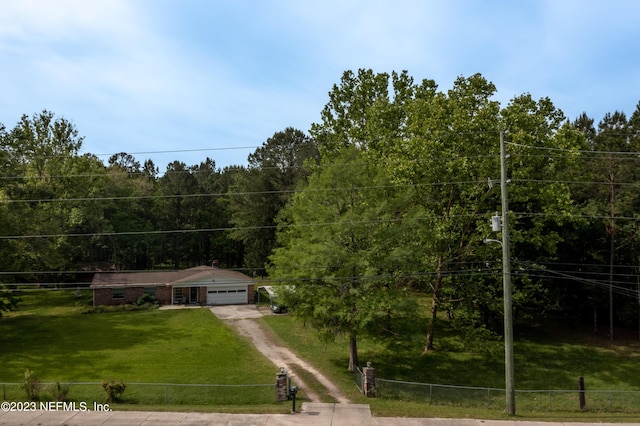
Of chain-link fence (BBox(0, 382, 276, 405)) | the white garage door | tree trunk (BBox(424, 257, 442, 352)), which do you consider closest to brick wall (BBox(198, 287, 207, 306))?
the white garage door

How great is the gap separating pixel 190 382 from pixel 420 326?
1782 cm

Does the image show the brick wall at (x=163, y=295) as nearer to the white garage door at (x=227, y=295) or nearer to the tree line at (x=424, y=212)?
the white garage door at (x=227, y=295)

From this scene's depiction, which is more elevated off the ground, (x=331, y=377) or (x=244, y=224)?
(x=244, y=224)

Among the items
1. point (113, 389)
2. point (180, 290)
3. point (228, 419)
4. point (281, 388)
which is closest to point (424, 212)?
point (281, 388)

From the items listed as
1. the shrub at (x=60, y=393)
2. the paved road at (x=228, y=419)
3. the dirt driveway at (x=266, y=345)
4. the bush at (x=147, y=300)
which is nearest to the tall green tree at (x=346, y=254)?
the dirt driveway at (x=266, y=345)

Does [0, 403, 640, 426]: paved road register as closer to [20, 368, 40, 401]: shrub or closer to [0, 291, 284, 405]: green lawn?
[20, 368, 40, 401]: shrub

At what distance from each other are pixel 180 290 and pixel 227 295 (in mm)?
4338

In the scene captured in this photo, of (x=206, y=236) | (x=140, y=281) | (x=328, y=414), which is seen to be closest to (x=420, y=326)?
(x=328, y=414)

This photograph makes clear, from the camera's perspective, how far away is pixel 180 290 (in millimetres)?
41562

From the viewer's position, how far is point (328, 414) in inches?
675

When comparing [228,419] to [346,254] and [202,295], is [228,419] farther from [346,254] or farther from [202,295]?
[202,295]

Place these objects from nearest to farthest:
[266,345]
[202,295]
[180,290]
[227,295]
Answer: [266,345] → [202,295] → [227,295] → [180,290]

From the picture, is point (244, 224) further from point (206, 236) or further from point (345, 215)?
point (345, 215)

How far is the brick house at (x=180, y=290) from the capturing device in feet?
133
